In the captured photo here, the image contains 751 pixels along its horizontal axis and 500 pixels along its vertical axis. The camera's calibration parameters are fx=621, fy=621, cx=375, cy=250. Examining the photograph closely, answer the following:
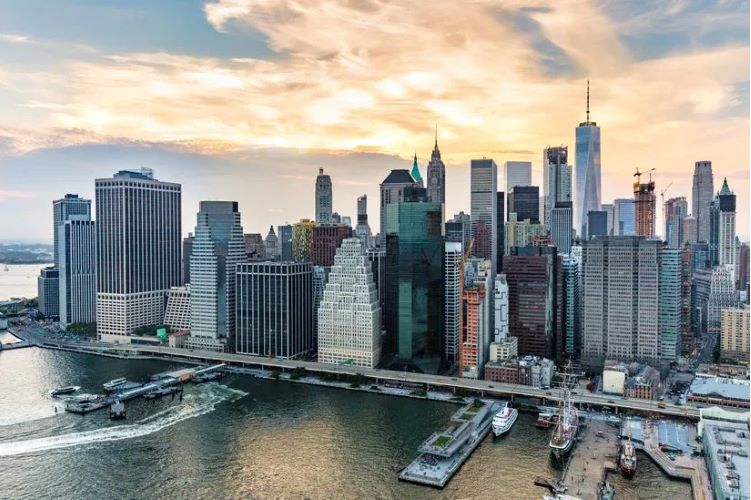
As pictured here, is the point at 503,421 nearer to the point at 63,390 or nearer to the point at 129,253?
the point at 63,390

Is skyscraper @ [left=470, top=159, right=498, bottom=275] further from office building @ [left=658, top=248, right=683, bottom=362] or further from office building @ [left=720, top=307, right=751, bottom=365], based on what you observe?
office building @ [left=720, top=307, right=751, bottom=365]

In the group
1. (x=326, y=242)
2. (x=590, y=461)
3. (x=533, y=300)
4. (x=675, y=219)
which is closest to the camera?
(x=590, y=461)

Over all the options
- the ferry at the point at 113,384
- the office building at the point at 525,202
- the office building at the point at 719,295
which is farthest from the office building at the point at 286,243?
the office building at the point at 719,295

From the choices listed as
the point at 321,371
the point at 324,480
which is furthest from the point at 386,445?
the point at 321,371

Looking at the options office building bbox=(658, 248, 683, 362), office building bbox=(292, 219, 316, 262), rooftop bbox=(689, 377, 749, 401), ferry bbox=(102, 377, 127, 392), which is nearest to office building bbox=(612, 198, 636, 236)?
office building bbox=(292, 219, 316, 262)

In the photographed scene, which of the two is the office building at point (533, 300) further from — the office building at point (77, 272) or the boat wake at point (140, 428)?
the office building at point (77, 272)

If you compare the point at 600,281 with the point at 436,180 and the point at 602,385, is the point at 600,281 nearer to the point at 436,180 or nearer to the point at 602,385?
the point at 602,385

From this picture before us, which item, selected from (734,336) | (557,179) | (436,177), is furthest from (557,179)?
(734,336)
